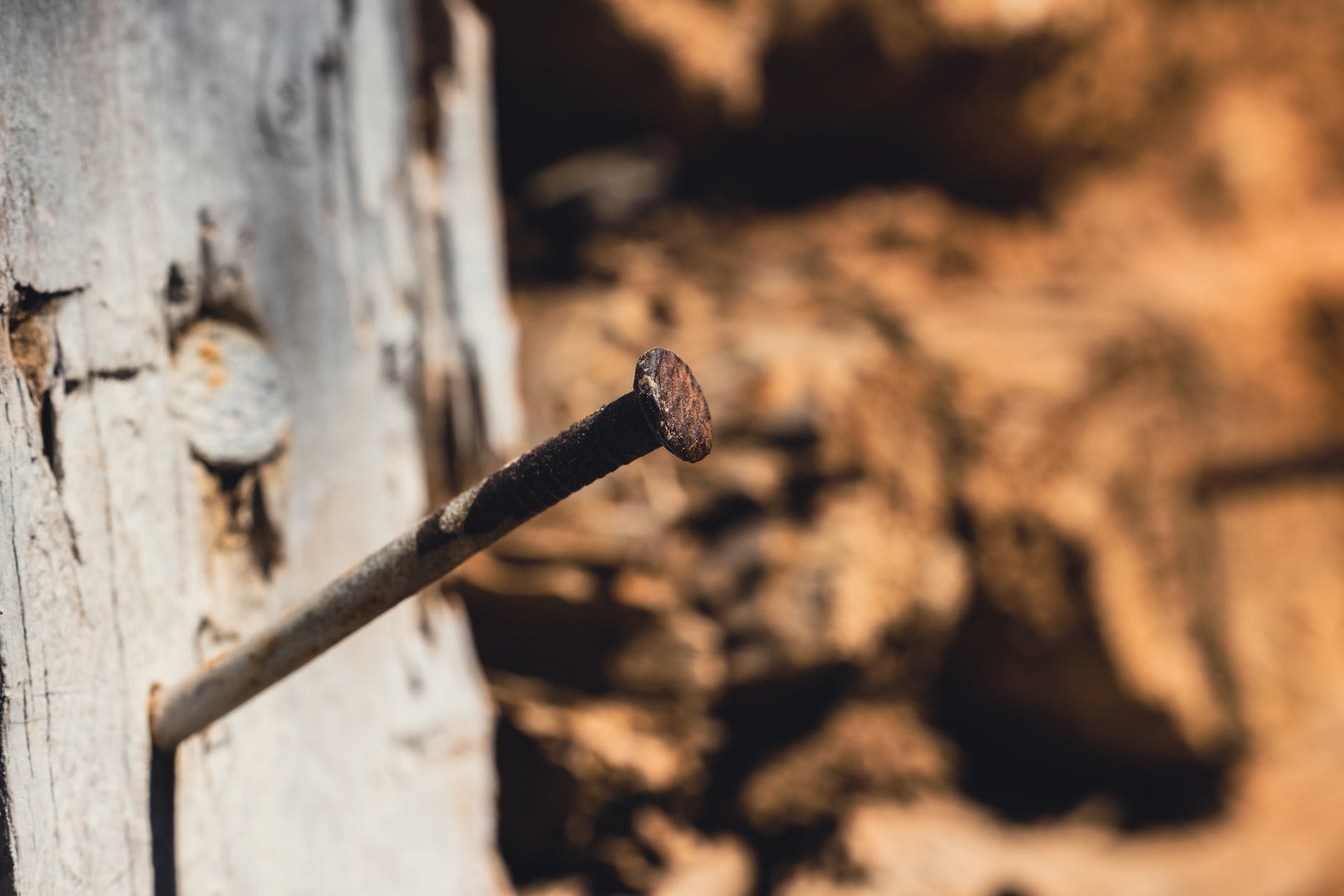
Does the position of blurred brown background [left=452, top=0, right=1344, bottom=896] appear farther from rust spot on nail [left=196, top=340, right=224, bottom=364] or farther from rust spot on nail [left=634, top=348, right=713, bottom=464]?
rust spot on nail [left=634, top=348, right=713, bottom=464]

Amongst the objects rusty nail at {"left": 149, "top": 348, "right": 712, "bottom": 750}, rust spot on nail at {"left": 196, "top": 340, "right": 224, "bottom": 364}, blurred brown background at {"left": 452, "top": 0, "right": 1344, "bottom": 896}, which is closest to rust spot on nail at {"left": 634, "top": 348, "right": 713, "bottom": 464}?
rusty nail at {"left": 149, "top": 348, "right": 712, "bottom": 750}

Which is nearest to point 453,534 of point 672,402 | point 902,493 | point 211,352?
point 672,402

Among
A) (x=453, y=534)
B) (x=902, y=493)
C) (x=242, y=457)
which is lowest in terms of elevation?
(x=453, y=534)

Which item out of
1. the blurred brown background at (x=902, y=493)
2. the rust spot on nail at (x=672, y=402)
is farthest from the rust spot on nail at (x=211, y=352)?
the blurred brown background at (x=902, y=493)

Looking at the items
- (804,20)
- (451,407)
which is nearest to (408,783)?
(451,407)

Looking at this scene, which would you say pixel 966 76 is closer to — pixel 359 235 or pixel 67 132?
pixel 359 235

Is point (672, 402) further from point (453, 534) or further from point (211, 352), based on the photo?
point (211, 352)
